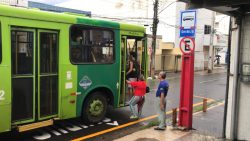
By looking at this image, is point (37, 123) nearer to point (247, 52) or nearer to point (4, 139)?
point (4, 139)

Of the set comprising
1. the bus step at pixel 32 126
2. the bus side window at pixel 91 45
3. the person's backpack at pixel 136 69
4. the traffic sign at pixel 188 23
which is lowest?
the bus step at pixel 32 126

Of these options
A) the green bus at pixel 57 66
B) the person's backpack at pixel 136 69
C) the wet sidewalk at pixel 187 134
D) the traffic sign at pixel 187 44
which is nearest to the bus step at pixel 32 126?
the green bus at pixel 57 66

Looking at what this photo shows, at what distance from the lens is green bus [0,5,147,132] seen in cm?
631

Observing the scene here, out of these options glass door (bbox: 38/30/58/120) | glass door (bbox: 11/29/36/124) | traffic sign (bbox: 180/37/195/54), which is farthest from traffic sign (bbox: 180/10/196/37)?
glass door (bbox: 11/29/36/124)

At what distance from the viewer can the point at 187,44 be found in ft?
24.1

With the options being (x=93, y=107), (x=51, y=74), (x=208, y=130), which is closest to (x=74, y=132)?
(x=93, y=107)

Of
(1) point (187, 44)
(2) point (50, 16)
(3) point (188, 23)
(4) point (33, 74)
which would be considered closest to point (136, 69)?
(1) point (187, 44)

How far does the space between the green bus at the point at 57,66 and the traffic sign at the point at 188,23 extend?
2.11m

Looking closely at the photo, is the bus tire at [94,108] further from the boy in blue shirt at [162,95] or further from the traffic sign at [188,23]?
the traffic sign at [188,23]

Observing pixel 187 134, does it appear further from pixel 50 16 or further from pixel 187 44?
pixel 50 16

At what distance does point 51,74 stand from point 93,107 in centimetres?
176

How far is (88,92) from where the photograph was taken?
8016 mm

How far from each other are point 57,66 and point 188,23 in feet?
10.9

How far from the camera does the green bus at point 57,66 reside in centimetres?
631
